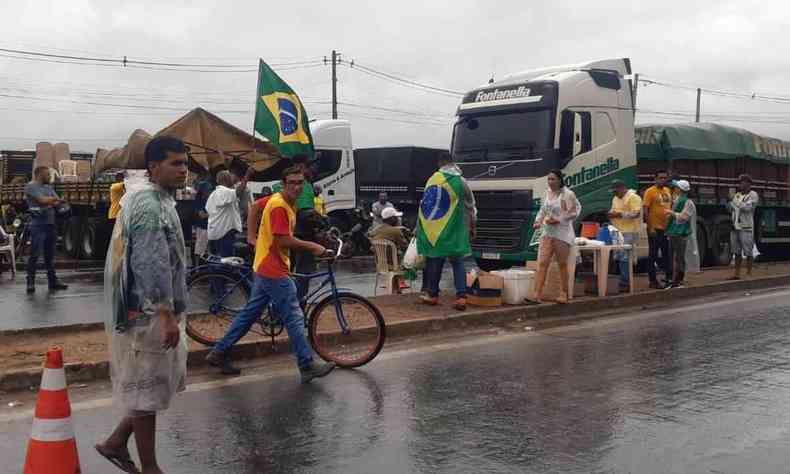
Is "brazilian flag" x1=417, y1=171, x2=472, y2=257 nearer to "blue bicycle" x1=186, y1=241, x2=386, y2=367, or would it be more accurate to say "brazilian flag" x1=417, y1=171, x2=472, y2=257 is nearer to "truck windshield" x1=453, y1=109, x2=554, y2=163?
"blue bicycle" x1=186, y1=241, x2=386, y2=367

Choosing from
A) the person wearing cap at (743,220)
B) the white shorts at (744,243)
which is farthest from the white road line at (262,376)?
the white shorts at (744,243)

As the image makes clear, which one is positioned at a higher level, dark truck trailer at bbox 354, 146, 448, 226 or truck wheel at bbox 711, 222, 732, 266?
dark truck trailer at bbox 354, 146, 448, 226

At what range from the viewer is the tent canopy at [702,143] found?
14539 mm

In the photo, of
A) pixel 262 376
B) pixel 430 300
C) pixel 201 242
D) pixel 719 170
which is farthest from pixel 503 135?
pixel 262 376

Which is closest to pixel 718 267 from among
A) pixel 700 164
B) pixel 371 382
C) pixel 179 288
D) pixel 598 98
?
pixel 700 164

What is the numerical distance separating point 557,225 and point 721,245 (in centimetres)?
793

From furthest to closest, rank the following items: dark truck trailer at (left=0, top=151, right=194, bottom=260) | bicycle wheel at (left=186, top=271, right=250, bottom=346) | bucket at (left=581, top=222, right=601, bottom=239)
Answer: dark truck trailer at (left=0, top=151, right=194, bottom=260) < bucket at (left=581, top=222, right=601, bottom=239) < bicycle wheel at (left=186, top=271, right=250, bottom=346)

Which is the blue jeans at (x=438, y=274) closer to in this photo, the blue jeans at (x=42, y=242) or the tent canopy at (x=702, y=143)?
the blue jeans at (x=42, y=242)

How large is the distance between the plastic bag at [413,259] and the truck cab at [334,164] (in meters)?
9.25

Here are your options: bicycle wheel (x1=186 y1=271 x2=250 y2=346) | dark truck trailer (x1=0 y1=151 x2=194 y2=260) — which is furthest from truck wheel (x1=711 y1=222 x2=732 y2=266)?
bicycle wheel (x1=186 y1=271 x2=250 y2=346)

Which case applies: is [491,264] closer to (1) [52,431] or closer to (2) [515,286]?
(2) [515,286]

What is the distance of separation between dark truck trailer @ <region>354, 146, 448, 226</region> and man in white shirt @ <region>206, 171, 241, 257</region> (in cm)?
1157

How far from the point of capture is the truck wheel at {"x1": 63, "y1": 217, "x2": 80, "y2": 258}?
17.8m

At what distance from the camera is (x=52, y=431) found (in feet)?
12.3
